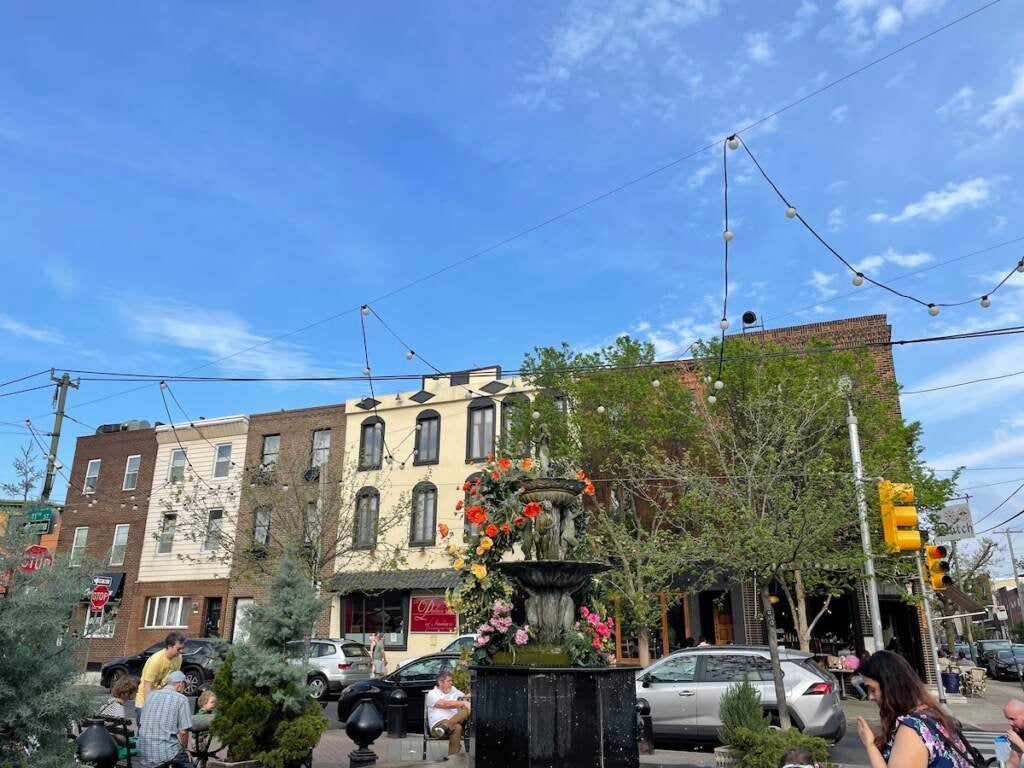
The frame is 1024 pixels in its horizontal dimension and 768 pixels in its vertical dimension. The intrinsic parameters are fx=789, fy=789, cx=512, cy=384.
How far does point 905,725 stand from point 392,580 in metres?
27.1

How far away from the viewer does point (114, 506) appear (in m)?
36.7

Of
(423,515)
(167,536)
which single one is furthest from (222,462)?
(423,515)

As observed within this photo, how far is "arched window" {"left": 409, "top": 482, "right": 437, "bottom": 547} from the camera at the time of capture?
3045cm

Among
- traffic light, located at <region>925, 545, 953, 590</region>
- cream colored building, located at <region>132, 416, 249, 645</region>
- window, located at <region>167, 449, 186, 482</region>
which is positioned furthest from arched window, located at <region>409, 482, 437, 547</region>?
traffic light, located at <region>925, 545, 953, 590</region>

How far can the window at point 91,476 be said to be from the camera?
37656 mm

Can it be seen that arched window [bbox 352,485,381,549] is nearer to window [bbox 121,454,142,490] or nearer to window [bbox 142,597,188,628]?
window [bbox 142,597,188,628]

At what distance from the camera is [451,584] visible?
27984 mm

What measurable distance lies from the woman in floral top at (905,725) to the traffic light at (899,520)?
8.26 meters

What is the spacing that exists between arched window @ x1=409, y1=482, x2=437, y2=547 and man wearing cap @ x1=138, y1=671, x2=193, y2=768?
73.3 feet

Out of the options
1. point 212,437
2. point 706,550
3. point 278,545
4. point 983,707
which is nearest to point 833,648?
point 983,707

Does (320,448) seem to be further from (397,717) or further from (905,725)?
(905,725)

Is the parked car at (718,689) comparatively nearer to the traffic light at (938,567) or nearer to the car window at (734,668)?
the car window at (734,668)

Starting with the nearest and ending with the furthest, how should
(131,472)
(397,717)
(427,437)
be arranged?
(397,717), (427,437), (131,472)

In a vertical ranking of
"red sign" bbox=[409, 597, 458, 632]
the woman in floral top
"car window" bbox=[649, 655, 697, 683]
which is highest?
"red sign" bbox=[409, 597, 458, 632]
